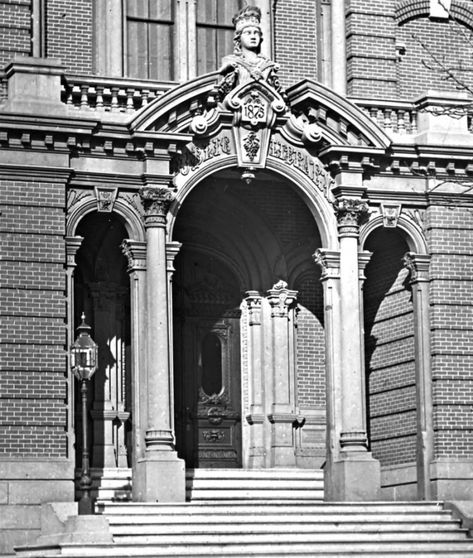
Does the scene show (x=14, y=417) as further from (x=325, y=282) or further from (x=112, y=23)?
(x=112, y=23)

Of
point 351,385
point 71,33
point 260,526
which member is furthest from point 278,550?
point 71,33

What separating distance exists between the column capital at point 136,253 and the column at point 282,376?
353 centimetres

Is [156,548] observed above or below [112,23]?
below

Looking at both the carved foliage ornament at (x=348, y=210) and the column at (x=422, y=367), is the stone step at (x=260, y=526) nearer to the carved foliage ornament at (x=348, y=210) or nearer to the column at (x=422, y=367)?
the column at (x=422, y=367)

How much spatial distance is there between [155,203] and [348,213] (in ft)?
10.9

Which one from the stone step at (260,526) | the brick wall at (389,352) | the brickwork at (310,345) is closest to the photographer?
the stone step at (260,526)

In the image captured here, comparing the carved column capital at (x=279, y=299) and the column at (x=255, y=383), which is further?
the carved column capital at (x=279, y=299)

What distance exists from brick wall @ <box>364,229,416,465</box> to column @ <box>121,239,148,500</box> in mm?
4687

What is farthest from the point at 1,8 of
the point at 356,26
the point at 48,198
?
the point at 356,26

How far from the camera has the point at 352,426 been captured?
25.9 metres

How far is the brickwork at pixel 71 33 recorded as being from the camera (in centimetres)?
2752

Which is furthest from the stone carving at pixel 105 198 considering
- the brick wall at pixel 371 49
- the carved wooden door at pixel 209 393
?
the brick wall at pixel 371 49

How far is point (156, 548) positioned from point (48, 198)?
585 centimetres

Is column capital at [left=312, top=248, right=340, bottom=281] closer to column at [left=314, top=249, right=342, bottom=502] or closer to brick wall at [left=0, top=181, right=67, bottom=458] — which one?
column at [left=314, top=249, right=342, bottom=502]
